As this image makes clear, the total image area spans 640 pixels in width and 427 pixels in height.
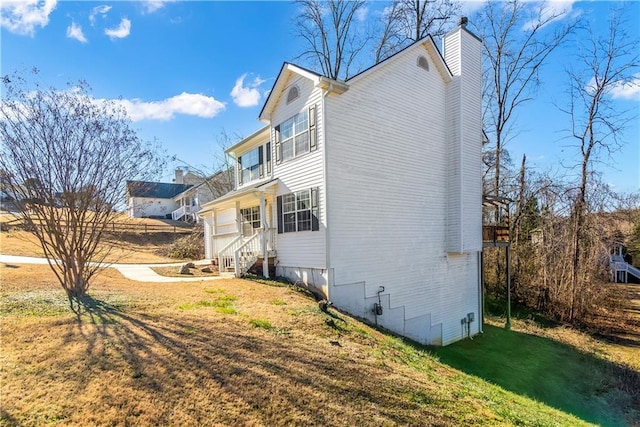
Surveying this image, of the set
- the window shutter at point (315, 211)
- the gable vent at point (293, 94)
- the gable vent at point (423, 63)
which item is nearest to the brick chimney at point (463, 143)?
the gable vent at point (423, 63)

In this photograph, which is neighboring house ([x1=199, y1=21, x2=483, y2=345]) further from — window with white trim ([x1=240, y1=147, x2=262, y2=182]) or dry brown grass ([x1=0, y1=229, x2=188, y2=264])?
dry brown grass ([x1=0, y1=229, x2=188, y2=264])

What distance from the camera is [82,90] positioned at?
309 inches

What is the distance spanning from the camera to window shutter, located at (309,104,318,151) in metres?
10.6

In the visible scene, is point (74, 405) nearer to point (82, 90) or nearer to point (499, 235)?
point (82, 90)

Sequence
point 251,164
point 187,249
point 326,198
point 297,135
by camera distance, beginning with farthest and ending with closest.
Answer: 1. point 187,249
2. point 251,164
3. point 297,135
4. point 326,198

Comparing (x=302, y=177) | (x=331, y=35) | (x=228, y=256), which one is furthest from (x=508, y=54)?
(x=228, y=256)

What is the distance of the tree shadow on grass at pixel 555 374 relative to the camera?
345 inches

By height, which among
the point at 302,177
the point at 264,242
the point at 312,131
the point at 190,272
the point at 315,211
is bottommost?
the point at 190,272

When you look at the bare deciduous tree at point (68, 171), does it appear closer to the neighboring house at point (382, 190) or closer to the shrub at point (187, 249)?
the neighboring house at point (382, 190)

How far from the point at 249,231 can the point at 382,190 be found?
691 cm

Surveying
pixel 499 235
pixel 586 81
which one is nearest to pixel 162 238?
pixel 499 235

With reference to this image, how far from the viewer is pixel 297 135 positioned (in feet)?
38.4

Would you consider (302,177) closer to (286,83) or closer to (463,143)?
(286,83)

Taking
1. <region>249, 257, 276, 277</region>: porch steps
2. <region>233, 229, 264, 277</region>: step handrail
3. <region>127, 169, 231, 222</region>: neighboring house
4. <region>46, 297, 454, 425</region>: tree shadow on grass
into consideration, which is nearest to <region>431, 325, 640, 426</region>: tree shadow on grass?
<region>46, 297, 454, 425</region>: tree shadow on grass
